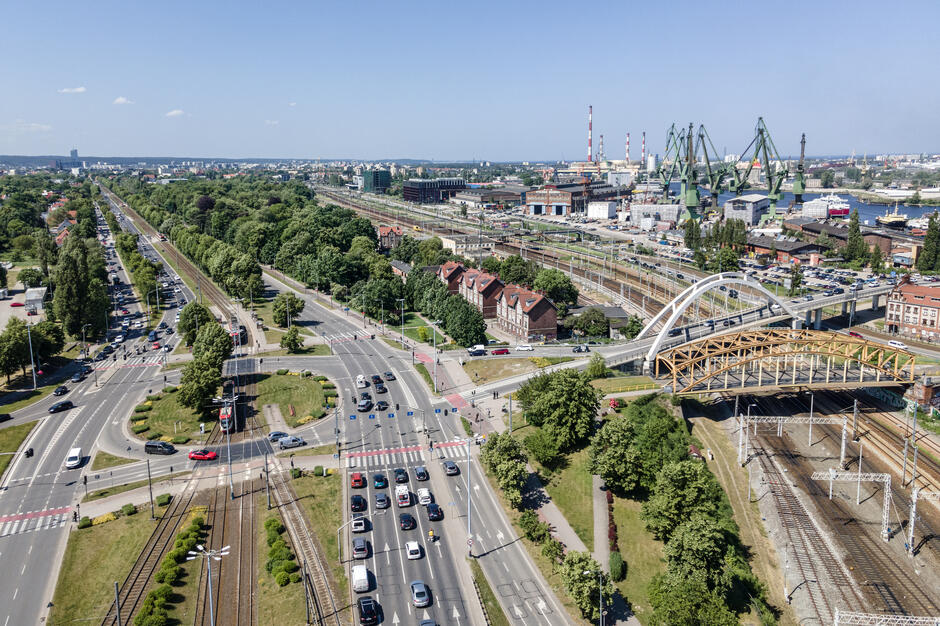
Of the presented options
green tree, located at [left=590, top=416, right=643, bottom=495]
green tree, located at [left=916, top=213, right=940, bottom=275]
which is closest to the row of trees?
green tree, located at [left=590, top=416, right=643, bottom=495]

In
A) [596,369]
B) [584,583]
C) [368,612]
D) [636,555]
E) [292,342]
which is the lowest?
[636,555]

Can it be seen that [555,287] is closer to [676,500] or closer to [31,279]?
[676,500]

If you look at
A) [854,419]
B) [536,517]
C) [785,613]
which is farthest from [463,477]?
[854,419]

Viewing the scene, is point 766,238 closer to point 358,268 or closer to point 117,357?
point 358,268

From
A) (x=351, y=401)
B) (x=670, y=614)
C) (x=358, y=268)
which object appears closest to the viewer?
(x=670, y=614)

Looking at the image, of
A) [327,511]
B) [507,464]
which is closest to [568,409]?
[507,464]

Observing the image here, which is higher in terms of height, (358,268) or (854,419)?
(358,268)
